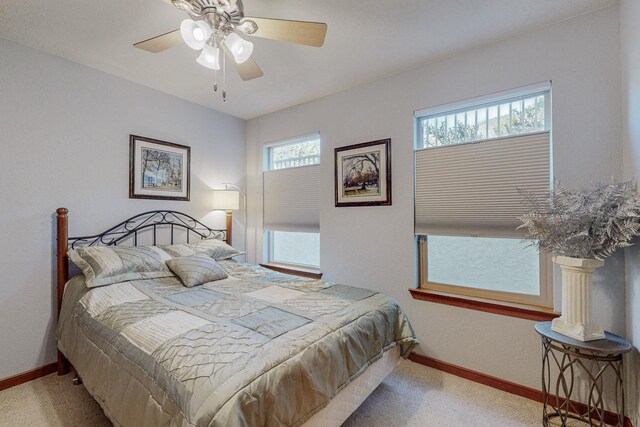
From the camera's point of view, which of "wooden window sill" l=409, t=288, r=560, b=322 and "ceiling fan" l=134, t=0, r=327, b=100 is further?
"wooden window sill" l=409, t=288, r=560, b=322

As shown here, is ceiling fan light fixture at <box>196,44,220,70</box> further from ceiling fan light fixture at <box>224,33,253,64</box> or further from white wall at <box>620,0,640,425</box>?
white wall at <box>620,0,640,425</box>

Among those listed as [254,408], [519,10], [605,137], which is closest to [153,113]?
[254,408]

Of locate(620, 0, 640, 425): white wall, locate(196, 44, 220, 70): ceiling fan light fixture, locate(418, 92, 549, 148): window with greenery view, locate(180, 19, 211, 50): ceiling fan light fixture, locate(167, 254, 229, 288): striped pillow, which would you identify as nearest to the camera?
locate(180, 19, 211, 50): ceiling fan light fixture

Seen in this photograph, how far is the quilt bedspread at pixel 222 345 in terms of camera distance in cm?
111

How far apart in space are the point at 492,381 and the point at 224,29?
Answer: 3.06 m

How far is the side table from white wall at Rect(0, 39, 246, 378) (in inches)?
141

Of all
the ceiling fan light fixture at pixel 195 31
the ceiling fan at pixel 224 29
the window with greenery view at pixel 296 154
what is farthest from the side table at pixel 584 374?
the window with greenery view at pixel 296 154

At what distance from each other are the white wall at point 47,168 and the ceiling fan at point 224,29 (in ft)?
4.43

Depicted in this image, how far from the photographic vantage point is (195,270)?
239 centimetres

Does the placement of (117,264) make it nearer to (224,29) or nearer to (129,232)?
(129,232)

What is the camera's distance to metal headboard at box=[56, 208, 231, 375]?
7.73 ft

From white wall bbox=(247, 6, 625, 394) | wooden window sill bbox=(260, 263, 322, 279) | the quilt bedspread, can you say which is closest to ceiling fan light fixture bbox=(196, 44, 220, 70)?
white wall bbox=(247, 6, 625, 394)

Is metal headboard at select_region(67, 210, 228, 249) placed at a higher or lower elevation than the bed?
higher

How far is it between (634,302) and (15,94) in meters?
Result: 4.48
